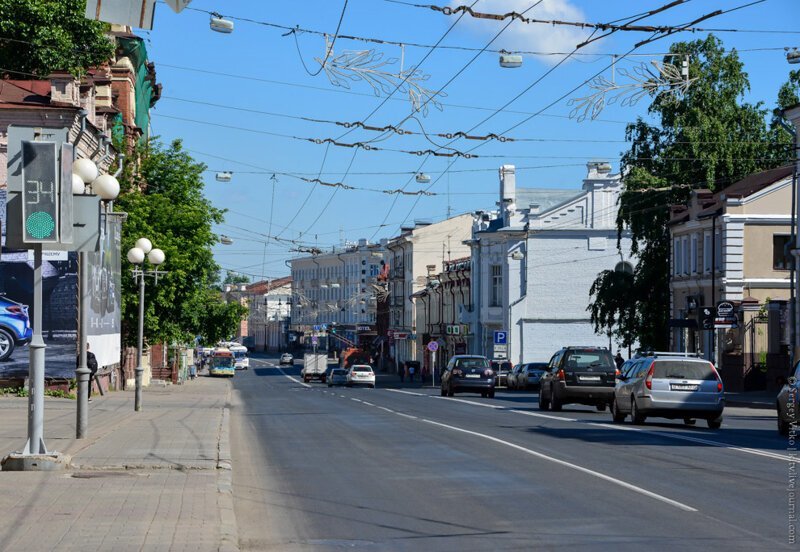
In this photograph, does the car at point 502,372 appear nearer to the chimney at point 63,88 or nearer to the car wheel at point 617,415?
the chimney at point 63,88

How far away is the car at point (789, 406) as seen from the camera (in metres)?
23.8

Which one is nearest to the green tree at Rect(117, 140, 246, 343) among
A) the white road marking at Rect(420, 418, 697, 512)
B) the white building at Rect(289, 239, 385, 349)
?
the white road marking at Rect(420, 418, 697, 512)

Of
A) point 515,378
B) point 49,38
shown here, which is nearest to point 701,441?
point 49,38

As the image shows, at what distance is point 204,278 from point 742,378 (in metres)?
22.8

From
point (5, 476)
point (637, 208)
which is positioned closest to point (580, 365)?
point (5, 476)

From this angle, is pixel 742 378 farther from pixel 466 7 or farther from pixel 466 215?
pixel 466 215

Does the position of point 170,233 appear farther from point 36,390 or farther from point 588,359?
point 36,390

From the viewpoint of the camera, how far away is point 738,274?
56938 millimetres

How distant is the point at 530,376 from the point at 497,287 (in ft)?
75.3

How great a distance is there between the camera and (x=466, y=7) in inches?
847

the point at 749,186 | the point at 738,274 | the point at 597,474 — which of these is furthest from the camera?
the point at 749,186

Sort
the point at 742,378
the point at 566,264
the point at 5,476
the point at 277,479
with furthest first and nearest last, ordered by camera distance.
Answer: the point at 566,264
the point at 742,378
the point at 277,479
the point at 5,476

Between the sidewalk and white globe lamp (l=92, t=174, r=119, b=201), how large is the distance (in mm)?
3826

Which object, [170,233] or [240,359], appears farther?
[240,359]
